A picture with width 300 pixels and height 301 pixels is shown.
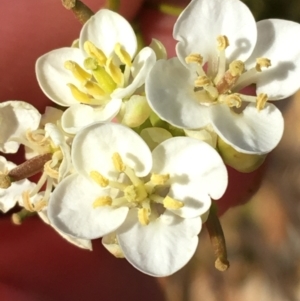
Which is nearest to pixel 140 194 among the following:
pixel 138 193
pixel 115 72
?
pixel 138 193

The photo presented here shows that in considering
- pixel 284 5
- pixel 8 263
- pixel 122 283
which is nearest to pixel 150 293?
pixel 122 283

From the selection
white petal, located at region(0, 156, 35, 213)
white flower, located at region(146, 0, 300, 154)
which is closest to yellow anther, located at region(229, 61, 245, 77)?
white flower, located at region(146, 0, 300, 154)

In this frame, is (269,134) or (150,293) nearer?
(269,134)

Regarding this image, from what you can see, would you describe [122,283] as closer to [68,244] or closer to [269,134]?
[68,244]

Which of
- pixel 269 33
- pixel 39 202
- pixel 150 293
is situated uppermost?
pixel 269 33

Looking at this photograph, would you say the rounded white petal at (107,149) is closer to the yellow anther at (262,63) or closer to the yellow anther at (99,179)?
the yellow anther at (99,179)
